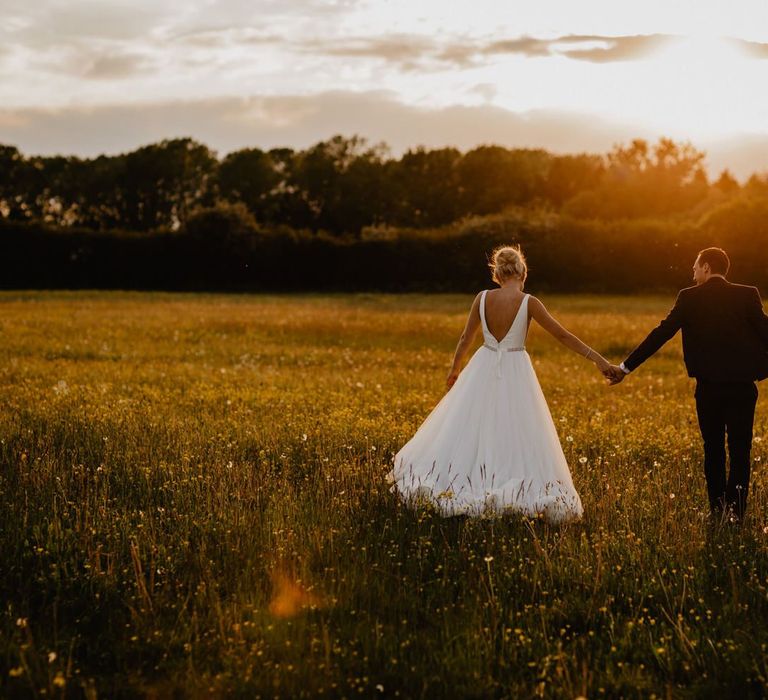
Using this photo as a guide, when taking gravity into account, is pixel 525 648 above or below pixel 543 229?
below

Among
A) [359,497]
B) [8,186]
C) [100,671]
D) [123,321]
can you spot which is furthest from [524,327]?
[8,186]

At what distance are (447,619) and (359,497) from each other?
267 centimetres

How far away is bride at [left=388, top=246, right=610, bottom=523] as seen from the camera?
7773 mm

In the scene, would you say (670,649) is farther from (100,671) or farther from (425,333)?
(425,333)

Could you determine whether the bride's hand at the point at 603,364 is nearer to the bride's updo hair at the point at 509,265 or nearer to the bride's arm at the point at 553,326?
the bride's arm at the point at 553,326

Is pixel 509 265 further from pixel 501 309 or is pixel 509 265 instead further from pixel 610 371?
pixel 610 371

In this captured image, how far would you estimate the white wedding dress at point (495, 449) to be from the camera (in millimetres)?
7727

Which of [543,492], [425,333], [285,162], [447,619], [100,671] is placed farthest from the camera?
[285,162]

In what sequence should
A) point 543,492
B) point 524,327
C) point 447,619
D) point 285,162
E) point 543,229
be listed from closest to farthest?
point 447,619 < point 543,492 < point 524,327 < point 543,229 < point 285,162

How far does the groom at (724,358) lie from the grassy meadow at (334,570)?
49cm

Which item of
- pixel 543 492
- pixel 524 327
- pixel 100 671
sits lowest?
pixel 100 671

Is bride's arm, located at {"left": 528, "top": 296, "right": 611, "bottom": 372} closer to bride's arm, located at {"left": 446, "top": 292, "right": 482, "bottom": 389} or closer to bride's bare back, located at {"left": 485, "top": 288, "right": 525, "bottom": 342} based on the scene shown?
bride's bare back, located at {"left": 485, "top": 288, "right": 525, "bottom": 342}

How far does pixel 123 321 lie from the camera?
94.6 ft

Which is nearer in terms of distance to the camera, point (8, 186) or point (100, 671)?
point (100, 671)
